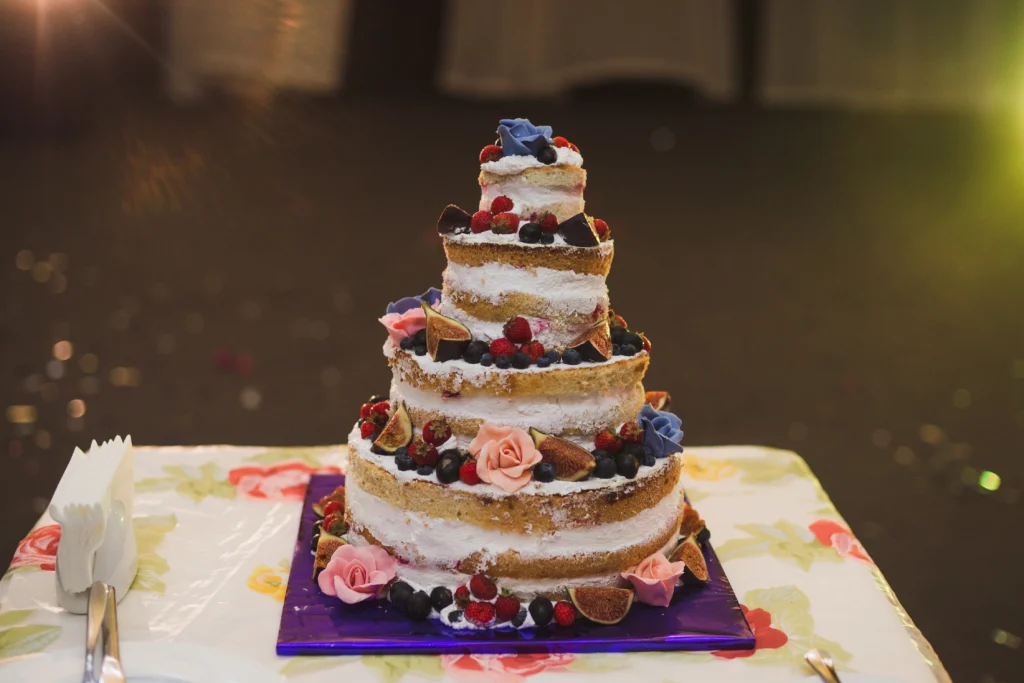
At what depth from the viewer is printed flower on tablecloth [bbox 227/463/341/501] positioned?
3.95 meters

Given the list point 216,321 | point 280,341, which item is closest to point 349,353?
point 280,341

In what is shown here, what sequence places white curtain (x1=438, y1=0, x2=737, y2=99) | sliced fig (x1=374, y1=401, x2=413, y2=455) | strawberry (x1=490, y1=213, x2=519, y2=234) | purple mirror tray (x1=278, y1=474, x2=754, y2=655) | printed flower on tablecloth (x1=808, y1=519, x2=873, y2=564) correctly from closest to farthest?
1. purple mirror tray (x1=278, y1=474, x2=754, y2=655)
2. strawberry (x1=490, y1=213, x2=519, y2=234)
3. sliced fig (x1=374, y1=401, x2=413, y2=455)
4. printed flower on tablecloth (x1=808, y1=519, x2=873, y2=564)
5. white curtain (x1=438, y1=0, x2=737, y2=99)

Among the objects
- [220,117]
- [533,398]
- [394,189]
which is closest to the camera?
[533,398]

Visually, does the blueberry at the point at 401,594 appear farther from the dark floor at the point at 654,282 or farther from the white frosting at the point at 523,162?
the dark floor at the point at 654,282

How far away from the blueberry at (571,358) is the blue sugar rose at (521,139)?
638mm

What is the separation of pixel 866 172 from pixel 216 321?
279 inches

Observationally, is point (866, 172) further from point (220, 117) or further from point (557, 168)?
point (557, 168)

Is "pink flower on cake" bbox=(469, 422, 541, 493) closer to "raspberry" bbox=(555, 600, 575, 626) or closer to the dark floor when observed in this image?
"raspberry" bbox=(555, 600, 575, 626)

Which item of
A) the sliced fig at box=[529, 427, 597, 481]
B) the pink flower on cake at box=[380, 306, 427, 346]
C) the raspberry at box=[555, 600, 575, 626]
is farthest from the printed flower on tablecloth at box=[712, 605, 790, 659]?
the pink flower on cake at box=[380, 306, 427, 346]

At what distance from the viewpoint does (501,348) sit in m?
3.04

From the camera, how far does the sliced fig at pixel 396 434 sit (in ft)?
10.4

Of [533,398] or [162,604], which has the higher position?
[533,398]

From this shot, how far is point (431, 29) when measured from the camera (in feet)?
34.9

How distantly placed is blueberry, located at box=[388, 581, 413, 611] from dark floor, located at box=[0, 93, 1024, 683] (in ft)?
7.18
